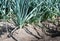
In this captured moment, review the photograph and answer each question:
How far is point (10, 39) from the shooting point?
2830mm

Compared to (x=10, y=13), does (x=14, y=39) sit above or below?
below

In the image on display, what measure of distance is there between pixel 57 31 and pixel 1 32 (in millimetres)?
1017

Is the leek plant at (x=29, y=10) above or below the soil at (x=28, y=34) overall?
above

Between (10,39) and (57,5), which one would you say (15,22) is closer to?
(10,39)

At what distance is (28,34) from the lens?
305 cm

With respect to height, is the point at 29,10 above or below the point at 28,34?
above

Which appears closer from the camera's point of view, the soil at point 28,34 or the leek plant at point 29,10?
the soil at point 28,34

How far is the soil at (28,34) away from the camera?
2869 millimetres

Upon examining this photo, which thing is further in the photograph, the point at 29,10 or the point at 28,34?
the point at 29,10

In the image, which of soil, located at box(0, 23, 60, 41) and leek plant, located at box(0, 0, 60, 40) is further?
leek plant, located at box(0, 0, 60, 40)

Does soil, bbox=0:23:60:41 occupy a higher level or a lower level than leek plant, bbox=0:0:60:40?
lower

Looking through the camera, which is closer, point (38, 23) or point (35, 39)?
point (35, 39)

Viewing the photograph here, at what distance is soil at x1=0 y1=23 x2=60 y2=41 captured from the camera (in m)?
2.87

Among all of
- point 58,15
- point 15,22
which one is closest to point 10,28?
point 15,22
